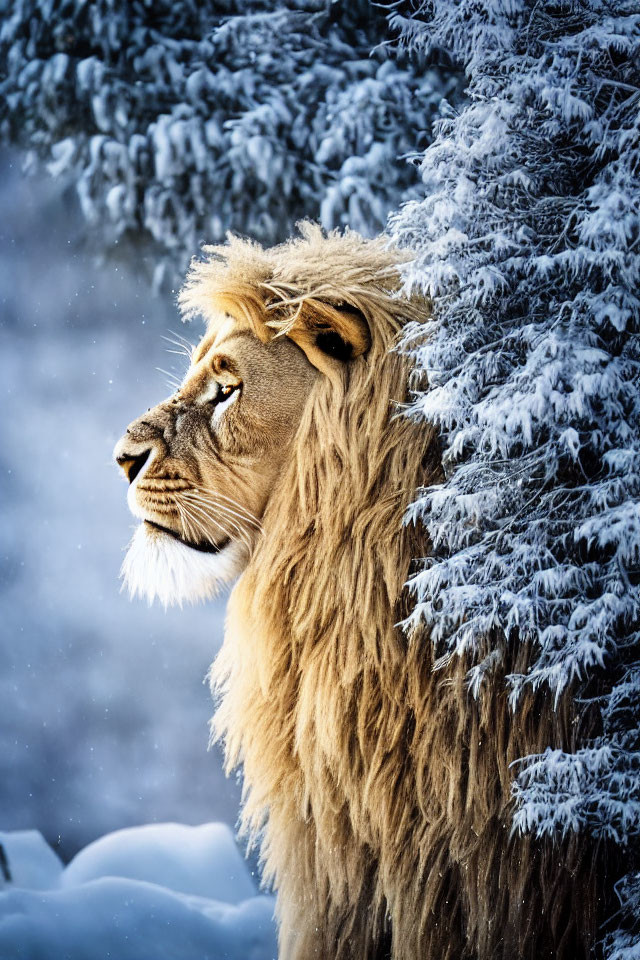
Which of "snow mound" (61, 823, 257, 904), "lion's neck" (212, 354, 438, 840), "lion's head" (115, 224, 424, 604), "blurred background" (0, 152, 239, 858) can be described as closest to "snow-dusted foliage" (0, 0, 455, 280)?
"blurred background" (0, 152, 239, 858)

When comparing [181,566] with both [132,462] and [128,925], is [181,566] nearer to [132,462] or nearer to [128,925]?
[132,462]

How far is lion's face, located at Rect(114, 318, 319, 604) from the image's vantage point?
126 centimetres

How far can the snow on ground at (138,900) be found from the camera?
1701 mm

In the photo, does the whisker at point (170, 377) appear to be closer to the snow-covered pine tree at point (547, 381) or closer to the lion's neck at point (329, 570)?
the lion's neck at point (329, 570)

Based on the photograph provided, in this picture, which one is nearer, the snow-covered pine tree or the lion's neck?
the snow-covered pine tree

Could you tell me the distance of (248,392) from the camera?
1.26m

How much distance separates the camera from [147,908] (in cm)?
173

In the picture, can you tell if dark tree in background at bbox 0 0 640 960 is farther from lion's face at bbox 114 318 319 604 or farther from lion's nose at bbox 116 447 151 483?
lion's nose at bbox 116 447 151 483

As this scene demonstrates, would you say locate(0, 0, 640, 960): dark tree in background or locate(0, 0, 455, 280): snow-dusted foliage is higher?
locate(0, 0, 455, 280): snow-dusted foliage

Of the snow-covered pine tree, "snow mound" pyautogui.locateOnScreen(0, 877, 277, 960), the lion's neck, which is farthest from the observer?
"snow mound" pyautogui.locateOnScreen(0, 877, 277, 960)

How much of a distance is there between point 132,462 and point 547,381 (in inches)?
22.1

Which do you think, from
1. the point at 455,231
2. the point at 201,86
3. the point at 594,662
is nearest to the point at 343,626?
the point at 594,662

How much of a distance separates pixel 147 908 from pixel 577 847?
922 mm

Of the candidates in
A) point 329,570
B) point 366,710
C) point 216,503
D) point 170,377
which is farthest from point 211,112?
point 366,710
